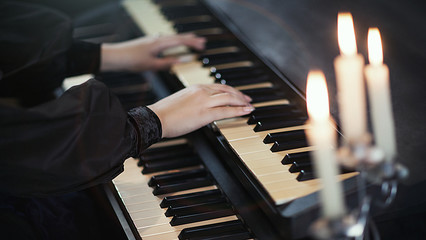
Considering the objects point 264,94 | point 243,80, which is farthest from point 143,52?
point 264,94

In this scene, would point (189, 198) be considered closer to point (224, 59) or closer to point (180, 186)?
point (180, 186)

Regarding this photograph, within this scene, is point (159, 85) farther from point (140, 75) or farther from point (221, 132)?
point (221, 132)

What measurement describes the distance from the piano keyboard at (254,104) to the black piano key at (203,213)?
0.17 meters

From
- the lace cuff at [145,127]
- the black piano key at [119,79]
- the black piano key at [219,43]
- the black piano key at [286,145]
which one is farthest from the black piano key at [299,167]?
the black piano key at [119,79]

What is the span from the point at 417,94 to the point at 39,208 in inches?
50.0

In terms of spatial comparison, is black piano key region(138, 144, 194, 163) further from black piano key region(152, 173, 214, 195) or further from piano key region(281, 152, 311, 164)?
piano key region(281, 152, 311, 164)

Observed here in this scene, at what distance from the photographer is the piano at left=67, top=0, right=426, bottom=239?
1603 millimetres

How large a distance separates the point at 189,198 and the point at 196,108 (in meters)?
0.29

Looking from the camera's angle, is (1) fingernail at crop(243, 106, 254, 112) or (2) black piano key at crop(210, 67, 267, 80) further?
(2) black piano key at crop(210, 67, 267, 80)

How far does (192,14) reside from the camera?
275 cm

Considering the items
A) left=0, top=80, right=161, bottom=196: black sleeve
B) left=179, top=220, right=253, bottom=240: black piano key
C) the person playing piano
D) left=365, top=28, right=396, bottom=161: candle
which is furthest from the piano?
left=365, top=28, right=396, bottom=161: candle

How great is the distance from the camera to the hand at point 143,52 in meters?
2.44

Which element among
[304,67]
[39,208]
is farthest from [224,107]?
[39,208]

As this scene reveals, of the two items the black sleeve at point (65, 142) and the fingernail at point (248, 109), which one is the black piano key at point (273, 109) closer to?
the fingernail at point (248, 109)
